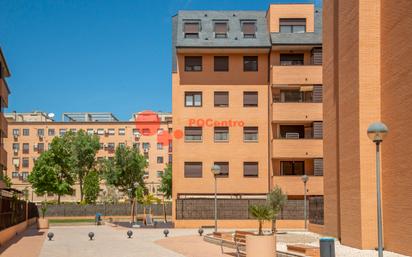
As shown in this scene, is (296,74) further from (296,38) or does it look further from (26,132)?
(26,132)

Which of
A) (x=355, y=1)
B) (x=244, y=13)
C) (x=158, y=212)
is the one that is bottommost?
(x=158, y=212)

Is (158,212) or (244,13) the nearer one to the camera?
(244,13)

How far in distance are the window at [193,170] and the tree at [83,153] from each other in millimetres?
49360

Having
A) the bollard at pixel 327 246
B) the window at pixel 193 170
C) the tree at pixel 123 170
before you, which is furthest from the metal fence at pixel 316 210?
the tree at pixel 123 170

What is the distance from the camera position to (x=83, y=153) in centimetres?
9394

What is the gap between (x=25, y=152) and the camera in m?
108

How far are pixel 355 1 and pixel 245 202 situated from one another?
2241cm

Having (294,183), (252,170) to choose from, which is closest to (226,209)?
(252,170)

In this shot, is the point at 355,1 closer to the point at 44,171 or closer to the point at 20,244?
the point at 20,244

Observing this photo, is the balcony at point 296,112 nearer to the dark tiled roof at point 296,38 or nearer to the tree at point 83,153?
the dark tiled roof at point 296,38

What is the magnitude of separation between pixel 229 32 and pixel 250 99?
533 cm

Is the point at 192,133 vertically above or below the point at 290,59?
below

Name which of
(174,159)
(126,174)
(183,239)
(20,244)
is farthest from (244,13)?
(126,174)

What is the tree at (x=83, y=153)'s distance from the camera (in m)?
93.4
